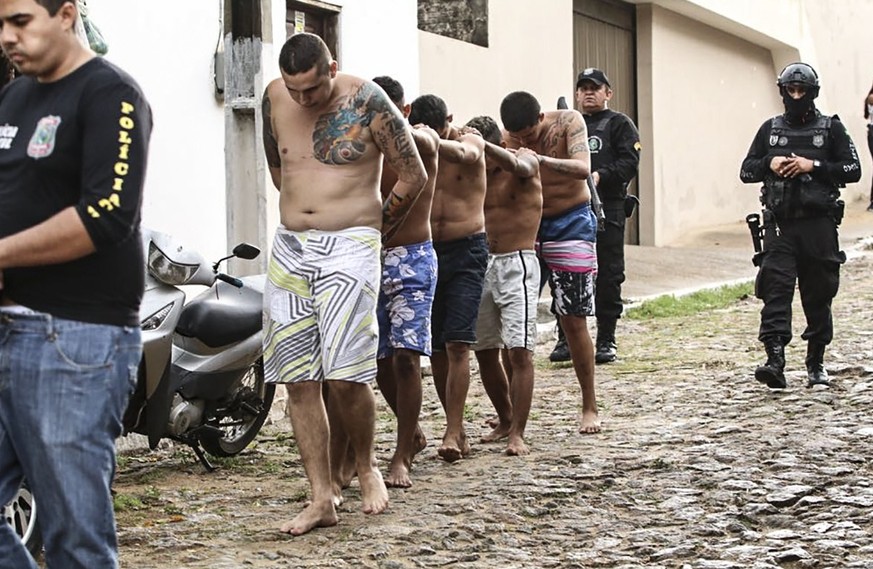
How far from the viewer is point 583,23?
20219mm

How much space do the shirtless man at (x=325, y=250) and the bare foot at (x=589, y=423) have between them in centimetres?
221

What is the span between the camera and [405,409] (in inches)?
281

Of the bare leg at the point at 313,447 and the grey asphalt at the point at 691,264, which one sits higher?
the grey asphalt at the point at 691,264

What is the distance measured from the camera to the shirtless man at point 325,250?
6.23 metres

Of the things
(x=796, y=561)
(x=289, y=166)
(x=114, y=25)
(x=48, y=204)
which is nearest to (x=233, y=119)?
(x=114, y=25)

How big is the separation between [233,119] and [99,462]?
5.98m

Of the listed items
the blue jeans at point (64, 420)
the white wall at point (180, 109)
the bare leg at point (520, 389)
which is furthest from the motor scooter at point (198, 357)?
the blue jeans at point (64, 420)

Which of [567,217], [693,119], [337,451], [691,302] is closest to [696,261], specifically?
[693,119]

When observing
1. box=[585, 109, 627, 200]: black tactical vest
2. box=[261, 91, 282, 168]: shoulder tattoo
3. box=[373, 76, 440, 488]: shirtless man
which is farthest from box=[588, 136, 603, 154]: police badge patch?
box=[261, 91, 282, 168]: shoulder tattoo

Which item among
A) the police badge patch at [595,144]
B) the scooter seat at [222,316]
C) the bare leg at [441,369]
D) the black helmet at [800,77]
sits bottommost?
the bare leg at [441,369]

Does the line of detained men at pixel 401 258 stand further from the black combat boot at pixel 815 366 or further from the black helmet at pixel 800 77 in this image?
the black combat boot at pixel 815 366

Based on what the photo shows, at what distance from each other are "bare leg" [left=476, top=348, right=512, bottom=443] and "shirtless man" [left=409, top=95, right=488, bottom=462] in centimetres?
51

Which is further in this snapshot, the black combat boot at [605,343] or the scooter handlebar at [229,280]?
the black combat boot at [605,343]

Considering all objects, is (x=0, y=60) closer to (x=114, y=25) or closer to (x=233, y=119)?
(x=114, y=25)
